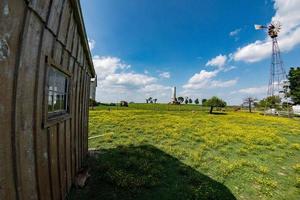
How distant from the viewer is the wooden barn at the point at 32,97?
1.68 metres

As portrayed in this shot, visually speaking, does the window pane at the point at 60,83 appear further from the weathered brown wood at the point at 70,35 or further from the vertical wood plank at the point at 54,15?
the vertical wood plank at the point at 54,15

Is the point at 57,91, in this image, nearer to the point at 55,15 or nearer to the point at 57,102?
the point at 57,102

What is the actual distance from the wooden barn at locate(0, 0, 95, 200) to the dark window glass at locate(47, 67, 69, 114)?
0.02 m

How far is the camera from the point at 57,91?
3.35 m

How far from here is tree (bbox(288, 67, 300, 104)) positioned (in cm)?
3622

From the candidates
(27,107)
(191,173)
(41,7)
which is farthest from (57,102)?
(191,173)

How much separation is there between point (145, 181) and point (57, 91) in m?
2.85

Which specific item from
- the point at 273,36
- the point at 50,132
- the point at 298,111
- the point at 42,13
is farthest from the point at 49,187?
the point at 273,36

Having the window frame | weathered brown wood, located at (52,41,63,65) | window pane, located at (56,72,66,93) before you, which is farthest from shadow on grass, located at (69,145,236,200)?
weathered brown wood, located at (52,41,63,65)

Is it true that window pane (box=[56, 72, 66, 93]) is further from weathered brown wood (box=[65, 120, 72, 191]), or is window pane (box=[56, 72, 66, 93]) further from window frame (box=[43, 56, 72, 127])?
weathered brown wood (box=[65, 120, 72, 191])

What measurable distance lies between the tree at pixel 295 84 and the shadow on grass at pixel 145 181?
41.5 metres

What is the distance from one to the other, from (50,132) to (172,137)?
7862 millimetres

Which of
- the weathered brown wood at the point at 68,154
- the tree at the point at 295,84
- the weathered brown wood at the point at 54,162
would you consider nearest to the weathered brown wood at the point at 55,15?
the weathered brown wood at the point at 54,162

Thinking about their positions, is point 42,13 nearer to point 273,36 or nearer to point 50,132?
point 50,132
